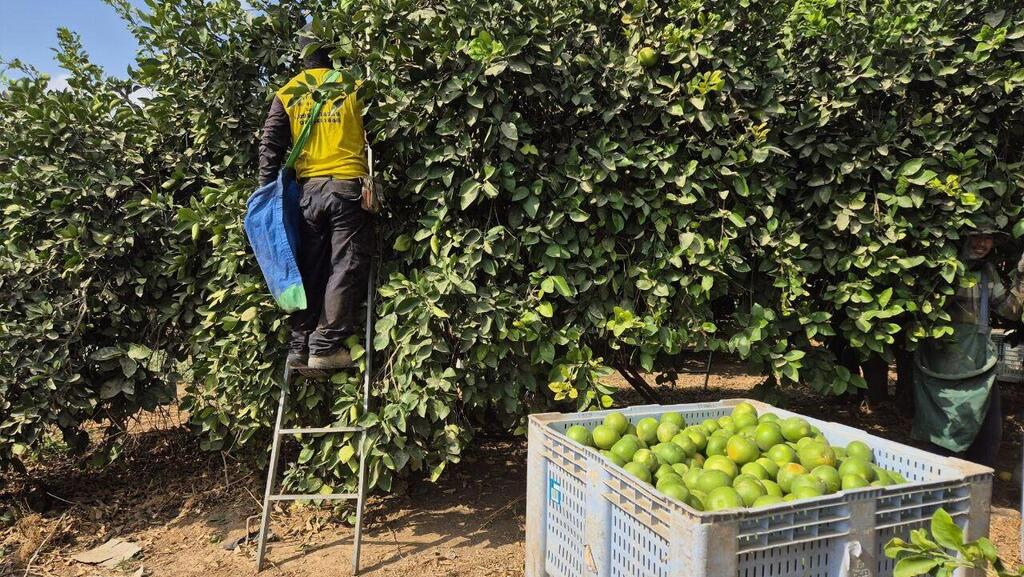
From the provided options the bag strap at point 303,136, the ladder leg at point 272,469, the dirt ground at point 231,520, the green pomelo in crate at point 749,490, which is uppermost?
the bag strap at point 303,136

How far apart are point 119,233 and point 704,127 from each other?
12.0 ft

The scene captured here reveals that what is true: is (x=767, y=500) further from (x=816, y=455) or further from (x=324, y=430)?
(x=324, y=430)

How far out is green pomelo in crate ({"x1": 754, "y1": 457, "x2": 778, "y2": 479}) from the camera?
2521mm

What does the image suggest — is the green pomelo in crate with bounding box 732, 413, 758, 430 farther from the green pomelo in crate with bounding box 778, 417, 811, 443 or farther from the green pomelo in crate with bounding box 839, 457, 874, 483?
the green pomelo in crate with bounding box 839, 457, 874, 483

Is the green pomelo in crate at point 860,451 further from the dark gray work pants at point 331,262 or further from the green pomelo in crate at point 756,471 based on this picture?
the dark gray work pants at point 331,262

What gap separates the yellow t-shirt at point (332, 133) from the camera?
12.1 feet

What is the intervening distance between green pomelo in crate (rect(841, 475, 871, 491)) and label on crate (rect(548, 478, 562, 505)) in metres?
1.04

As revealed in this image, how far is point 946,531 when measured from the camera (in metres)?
1.59

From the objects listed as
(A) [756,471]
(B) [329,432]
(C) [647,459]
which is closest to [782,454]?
(A) [756,471]

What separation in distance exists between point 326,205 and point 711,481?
2.51m

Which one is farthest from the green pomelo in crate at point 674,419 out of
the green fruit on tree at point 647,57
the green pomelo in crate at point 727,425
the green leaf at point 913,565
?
the green fruit on tree at point 647,57

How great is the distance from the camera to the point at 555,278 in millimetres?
3539

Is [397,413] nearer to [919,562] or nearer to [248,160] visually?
[248,160]

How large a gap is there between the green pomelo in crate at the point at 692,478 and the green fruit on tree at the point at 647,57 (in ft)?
7.43
